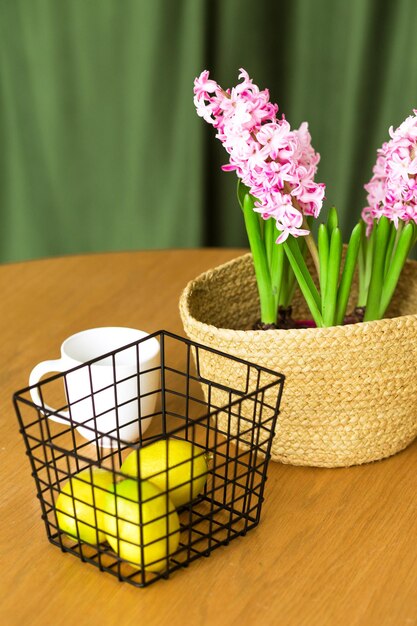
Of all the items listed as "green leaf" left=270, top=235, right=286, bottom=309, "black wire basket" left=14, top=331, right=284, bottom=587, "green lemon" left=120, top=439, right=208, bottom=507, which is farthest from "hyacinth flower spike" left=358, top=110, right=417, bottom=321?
"green lemon" left=120, top=439, right=208, bottom=507

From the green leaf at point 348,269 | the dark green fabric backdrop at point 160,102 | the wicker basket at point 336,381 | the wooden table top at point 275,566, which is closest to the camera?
the wooden table top at point 275,566

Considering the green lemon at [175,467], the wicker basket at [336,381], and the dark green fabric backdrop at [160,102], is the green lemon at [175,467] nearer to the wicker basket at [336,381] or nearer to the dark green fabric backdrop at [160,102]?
the wicker basket at [336,381]

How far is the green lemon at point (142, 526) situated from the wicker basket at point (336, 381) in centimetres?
19

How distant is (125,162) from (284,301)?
1.30 m

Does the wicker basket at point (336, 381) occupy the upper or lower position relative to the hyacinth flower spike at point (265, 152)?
lower

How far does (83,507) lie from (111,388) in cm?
16

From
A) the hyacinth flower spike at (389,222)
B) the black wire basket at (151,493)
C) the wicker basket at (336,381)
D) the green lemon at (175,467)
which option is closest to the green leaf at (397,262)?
the hyacinth flower spike at (389,222)

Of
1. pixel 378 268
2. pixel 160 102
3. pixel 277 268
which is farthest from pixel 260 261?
pixel 160 102

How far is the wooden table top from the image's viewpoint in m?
0.76

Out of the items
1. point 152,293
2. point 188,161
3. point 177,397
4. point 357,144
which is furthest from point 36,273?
point 357,144

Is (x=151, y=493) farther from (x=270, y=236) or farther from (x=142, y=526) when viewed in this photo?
(x=270, y=236)

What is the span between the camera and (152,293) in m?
1.38

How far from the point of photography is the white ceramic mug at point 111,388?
0.93 meters

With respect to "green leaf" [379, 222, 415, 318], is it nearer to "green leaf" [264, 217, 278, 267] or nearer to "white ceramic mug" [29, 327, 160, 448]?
"green leaf" [264, 217, 278, 267]
